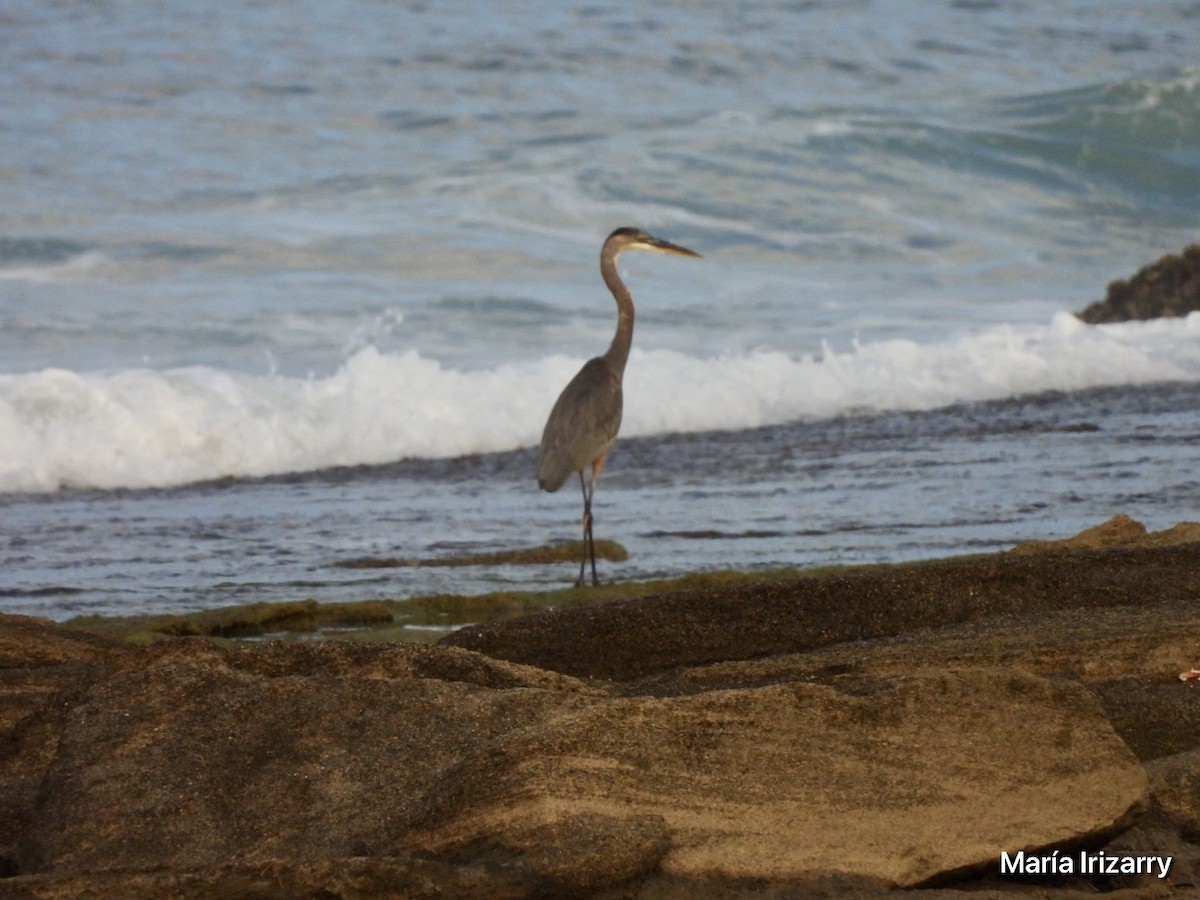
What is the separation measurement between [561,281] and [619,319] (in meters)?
9.21

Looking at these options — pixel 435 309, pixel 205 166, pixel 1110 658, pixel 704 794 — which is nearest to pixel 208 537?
pixel 1110 658

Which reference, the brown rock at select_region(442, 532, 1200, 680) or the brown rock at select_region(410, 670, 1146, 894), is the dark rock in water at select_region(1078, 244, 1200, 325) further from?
the brown rock at select_region(410, 670, 1146, 894)

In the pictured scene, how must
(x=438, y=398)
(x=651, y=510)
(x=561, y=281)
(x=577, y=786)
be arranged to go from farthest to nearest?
(x=561, y=281) → (x=438, y=398) → (x=651, y=510) → (x=577, y=786)

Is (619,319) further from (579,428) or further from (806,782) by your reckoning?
(806,782)

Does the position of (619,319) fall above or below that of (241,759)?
above

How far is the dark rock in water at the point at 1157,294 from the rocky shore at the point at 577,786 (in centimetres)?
1360

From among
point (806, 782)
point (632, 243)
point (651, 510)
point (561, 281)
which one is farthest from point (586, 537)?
point (561, 281)

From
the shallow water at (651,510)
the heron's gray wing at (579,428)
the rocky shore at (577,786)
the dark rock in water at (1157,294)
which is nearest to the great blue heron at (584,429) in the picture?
the heron's gray wing at (579,428)

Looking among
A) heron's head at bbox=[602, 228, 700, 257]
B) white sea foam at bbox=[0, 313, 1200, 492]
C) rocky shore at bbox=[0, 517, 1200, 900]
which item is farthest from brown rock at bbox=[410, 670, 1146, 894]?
white sea foam at bbox=[0, 313, 1200, 492]

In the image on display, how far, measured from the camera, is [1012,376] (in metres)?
14.7

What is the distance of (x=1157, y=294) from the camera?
1711cm

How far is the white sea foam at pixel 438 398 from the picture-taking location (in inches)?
488

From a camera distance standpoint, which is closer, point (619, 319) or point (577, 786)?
point (577, 786)

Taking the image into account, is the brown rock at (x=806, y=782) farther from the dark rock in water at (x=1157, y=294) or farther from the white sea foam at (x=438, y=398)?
the dark rock in water at (x=1157, y=294)
